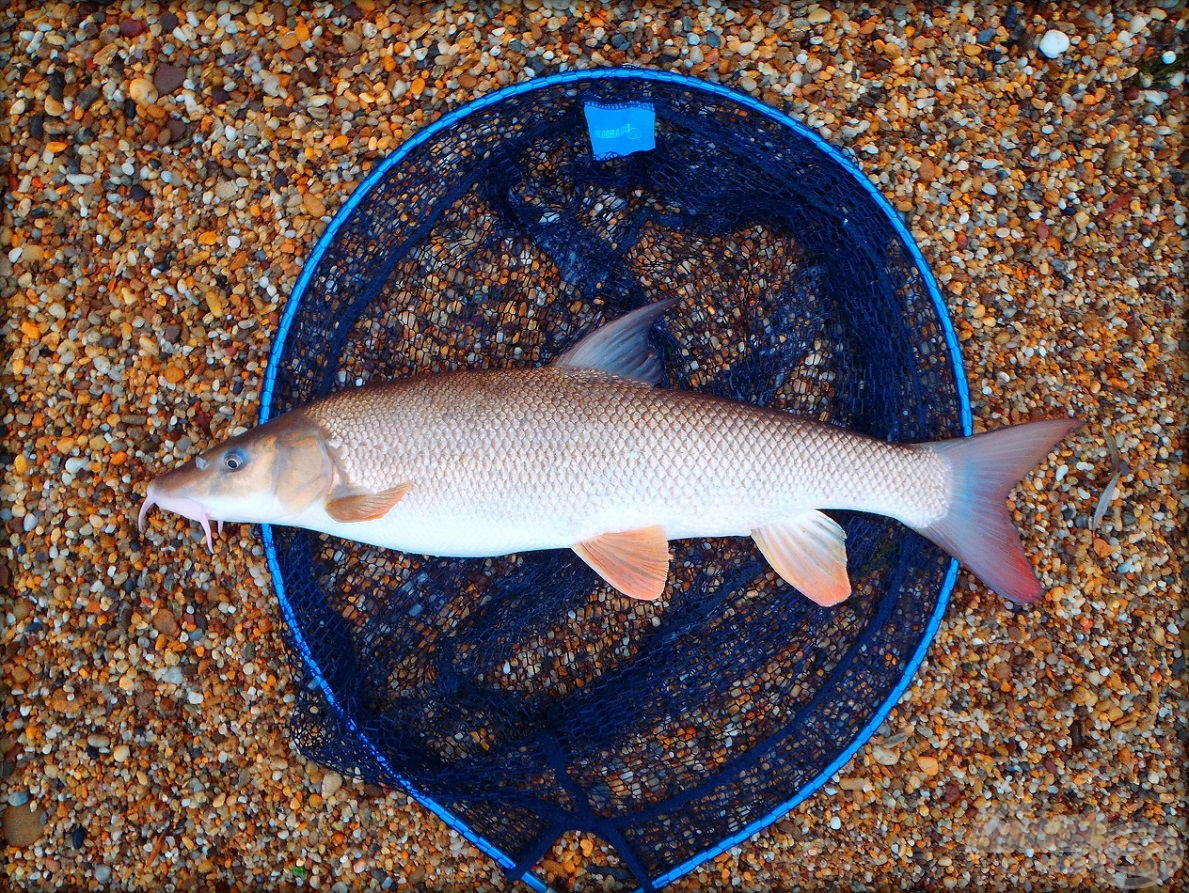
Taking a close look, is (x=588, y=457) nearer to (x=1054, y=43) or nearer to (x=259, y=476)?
(x=259, y=476)

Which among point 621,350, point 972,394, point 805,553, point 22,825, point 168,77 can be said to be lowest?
point 22,825

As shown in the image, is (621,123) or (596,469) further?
(621,123)

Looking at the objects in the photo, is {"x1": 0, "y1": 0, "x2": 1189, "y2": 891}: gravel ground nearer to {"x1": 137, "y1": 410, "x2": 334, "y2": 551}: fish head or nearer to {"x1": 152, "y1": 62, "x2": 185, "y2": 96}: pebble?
{"x1": 152, "y1": 62, "x2": 185, "y2": 96}: pebble

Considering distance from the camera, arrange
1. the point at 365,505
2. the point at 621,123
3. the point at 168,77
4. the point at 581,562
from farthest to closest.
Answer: the point at 168,77, the point at 581,562, the point at 621,123, the point at 365,505

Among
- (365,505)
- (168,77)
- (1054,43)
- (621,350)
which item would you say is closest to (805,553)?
(621,350)

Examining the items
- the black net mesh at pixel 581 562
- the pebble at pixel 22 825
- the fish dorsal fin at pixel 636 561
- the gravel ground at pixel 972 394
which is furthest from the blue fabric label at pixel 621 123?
the pebble at pixel 22 825

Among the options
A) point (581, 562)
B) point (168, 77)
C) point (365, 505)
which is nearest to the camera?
point (365, 505)

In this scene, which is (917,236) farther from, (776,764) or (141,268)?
(141,268)

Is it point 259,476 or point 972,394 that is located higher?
point 259,476
